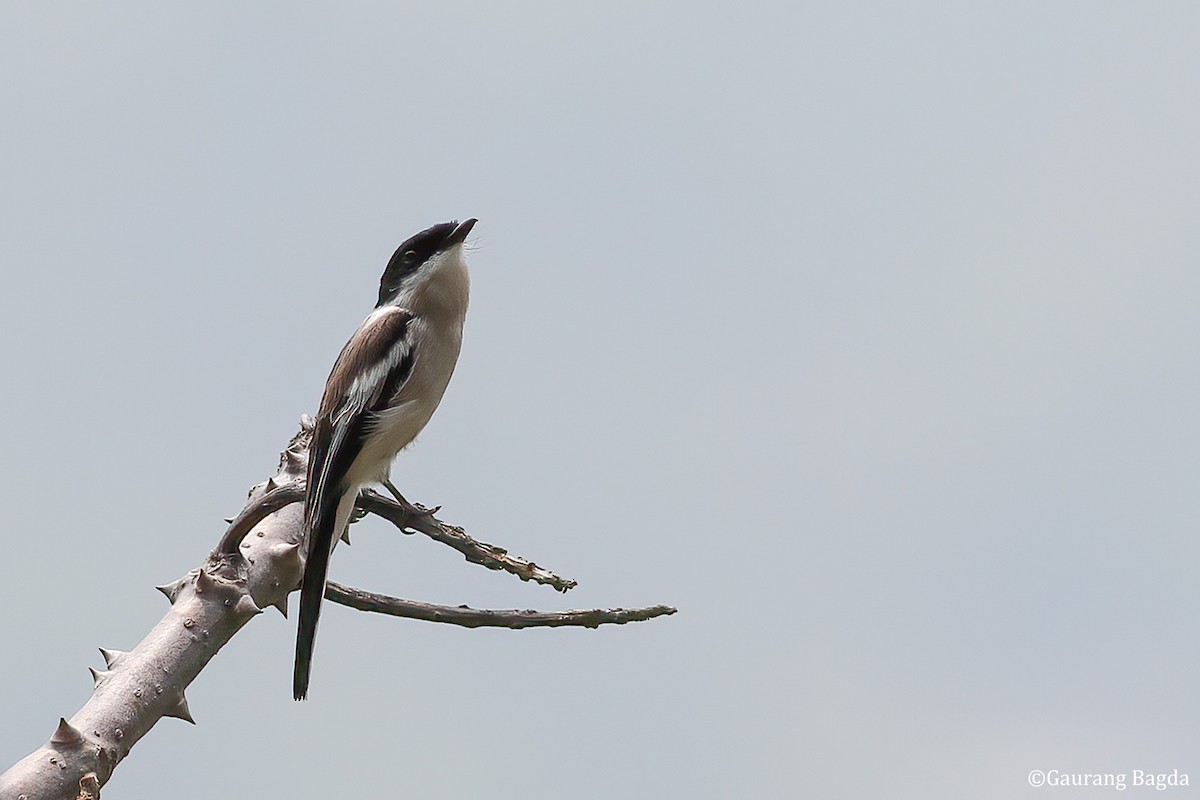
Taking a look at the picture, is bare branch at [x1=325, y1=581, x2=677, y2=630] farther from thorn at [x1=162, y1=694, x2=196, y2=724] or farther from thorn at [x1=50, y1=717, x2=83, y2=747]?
thorn at [x1=50, y1=717, x2=83, y2=747]

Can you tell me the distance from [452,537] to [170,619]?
3.57 feet

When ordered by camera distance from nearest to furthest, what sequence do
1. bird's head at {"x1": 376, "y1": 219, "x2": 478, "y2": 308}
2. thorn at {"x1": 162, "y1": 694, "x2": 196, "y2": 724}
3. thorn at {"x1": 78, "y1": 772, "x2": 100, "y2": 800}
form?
thorn at {"x1": 78, "y1": 772, "x2": 100, "y2": 800} → thorn at {"x1": 162, "y1": 694, "x2": 196, "y2": 724} → bird's head at {"x1": 376, "y1": 219, "x2": 478, "y2": 308}

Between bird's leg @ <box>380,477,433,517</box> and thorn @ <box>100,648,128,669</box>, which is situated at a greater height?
bird's leg @ <box>380,477,433,517</box>

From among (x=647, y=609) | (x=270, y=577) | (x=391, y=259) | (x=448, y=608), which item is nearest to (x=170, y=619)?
(x=270, y=577)

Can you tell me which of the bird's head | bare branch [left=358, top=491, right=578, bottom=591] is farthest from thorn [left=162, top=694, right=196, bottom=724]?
the bird's head

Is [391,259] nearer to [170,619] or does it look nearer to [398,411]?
[398,411]

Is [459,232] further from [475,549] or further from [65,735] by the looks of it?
[65,735]

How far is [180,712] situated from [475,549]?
1.21 m

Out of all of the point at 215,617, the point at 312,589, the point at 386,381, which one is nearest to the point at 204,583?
the point at 215,617

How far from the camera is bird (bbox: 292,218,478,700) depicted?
4.57 m

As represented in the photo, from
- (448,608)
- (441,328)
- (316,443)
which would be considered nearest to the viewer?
(448,608)

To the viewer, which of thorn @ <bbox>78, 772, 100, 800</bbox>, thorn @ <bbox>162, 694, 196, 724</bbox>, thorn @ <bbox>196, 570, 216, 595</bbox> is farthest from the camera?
thorn @ <bbox>196, 570, 216, 595</bbox>

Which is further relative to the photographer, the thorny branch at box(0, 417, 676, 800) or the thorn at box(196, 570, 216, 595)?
the thorn at box(196, 570, 216, 595)

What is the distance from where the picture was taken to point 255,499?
171 inches
